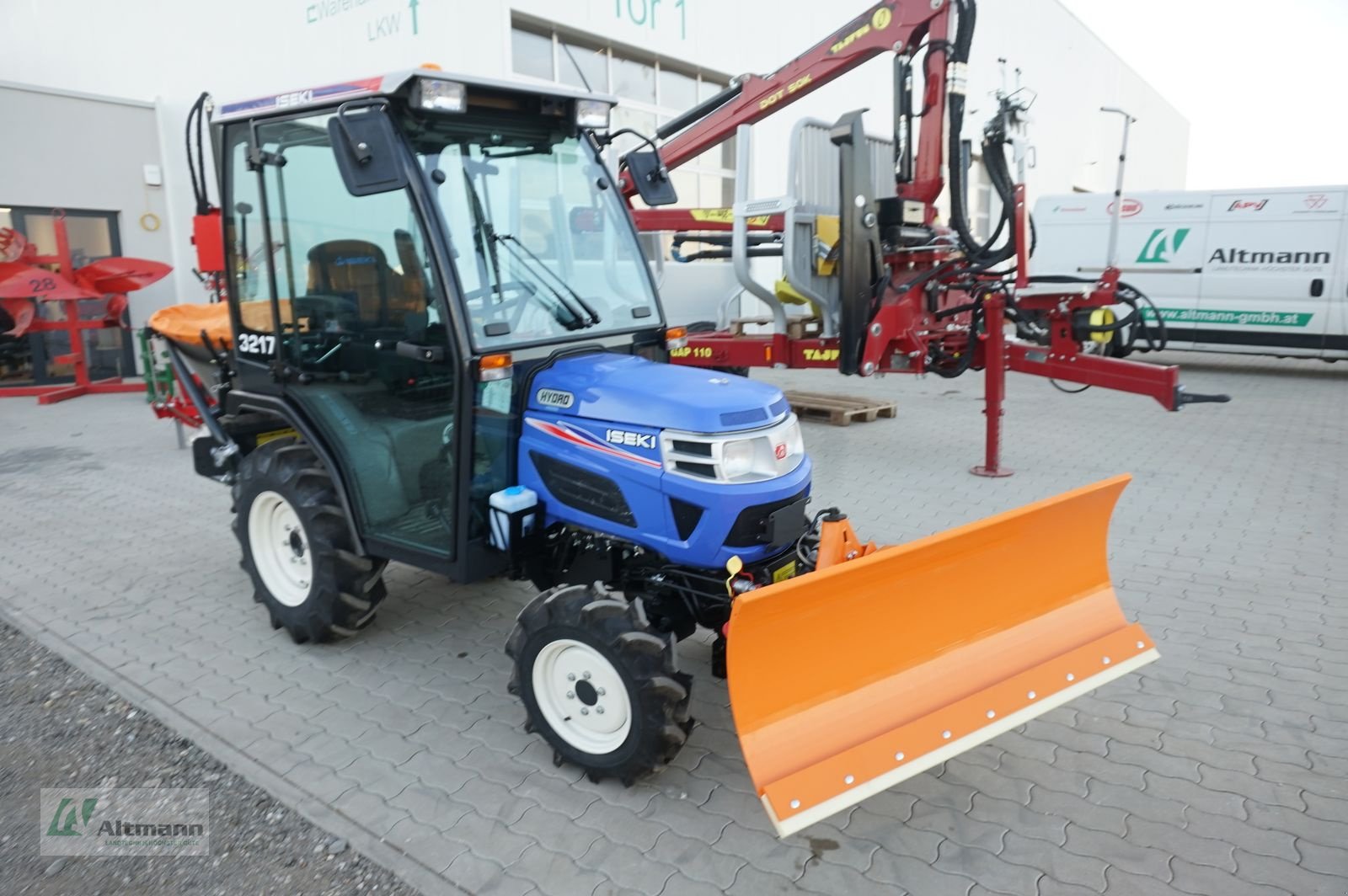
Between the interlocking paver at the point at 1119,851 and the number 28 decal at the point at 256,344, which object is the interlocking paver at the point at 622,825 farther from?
the number 28 decal at the point at 256,344

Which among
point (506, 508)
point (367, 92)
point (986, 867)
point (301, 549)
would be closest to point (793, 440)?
point (506, 508)

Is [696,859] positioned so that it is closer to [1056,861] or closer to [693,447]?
[1056,861]

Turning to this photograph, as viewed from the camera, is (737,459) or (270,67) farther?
(270,67)

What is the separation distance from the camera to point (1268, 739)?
316 centimetres

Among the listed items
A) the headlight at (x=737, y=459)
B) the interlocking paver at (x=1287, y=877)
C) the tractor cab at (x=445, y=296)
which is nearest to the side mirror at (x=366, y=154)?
the tractor cab at (x=445, y=296)

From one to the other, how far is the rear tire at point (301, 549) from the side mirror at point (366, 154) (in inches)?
54.3

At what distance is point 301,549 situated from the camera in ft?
12.9

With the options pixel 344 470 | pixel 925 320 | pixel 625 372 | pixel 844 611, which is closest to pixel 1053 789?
pixel 844 611

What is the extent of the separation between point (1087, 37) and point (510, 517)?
2795cm

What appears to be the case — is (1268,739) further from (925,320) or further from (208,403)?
(208,403)

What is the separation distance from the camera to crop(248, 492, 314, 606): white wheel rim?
3.94m

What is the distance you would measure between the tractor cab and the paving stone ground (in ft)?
2.33

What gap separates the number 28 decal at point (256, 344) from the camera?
379 centimetres

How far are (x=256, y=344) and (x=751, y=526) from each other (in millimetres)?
2423
